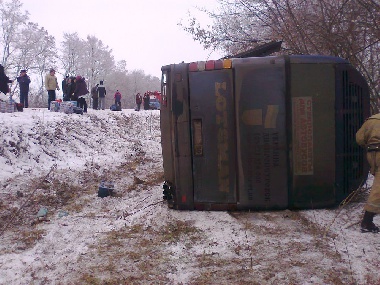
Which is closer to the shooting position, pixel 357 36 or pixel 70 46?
pixel 357 36

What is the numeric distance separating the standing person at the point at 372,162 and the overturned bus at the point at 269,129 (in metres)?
0.50

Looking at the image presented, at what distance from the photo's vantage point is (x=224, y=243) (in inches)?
158

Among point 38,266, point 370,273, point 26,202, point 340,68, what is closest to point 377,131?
point 340,68

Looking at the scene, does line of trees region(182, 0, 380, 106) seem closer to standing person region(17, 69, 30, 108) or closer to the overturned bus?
the overturned bus

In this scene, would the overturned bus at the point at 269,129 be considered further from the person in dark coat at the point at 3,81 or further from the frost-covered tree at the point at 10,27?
the frost-covered tree at the point at 10,27

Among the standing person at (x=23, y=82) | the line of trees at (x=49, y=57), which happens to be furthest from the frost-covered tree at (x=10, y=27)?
the standing person at (x=23, y=82)

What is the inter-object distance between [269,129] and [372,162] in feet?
3.92

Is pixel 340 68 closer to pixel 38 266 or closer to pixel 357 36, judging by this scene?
pixel 357 36

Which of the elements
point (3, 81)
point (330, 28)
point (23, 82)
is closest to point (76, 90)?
point (23, 82)

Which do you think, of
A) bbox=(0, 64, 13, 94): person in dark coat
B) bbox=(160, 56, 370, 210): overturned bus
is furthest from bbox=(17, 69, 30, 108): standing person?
bbox=(160, 56, 370, 210): overturned bus

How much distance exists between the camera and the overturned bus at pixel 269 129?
4738 millimetres

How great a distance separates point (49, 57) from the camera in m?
51.4

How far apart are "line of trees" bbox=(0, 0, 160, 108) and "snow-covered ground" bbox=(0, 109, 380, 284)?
2916 centimetres

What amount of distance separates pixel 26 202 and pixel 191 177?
2894 millimetres
